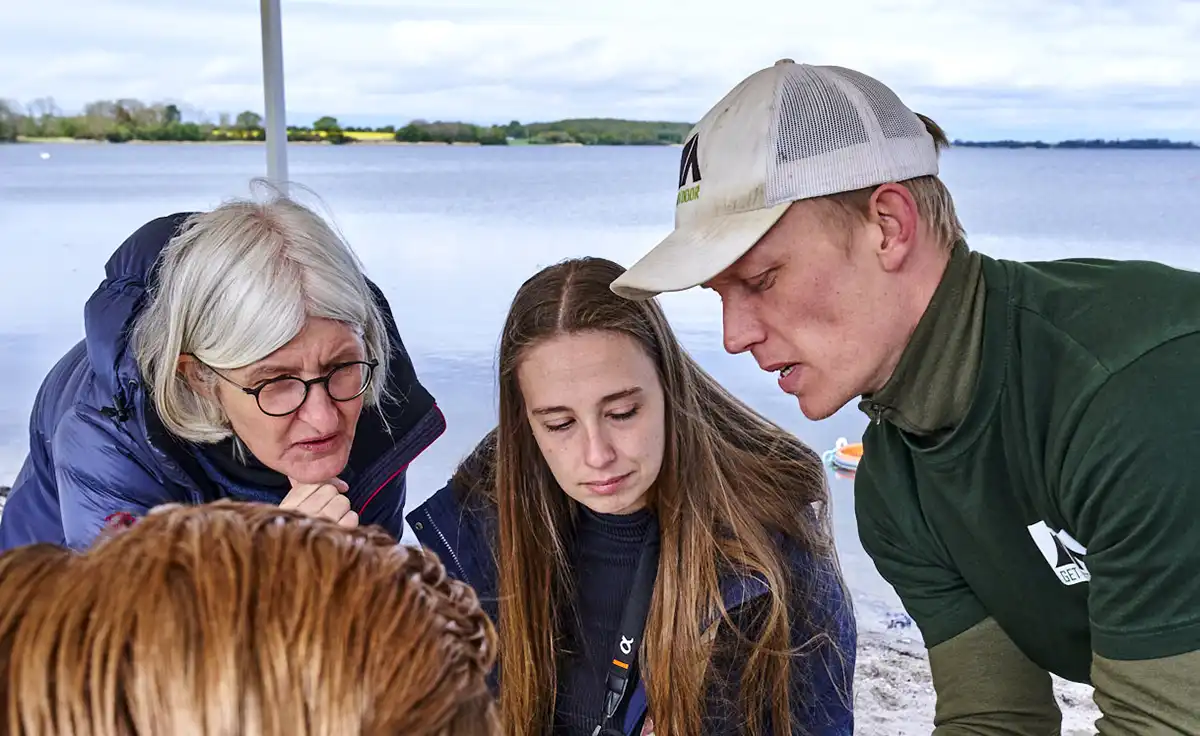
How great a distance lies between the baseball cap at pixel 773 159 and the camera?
137 centimetres

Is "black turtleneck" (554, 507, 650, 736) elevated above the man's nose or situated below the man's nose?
below

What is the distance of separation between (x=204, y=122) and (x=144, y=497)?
9.87ft

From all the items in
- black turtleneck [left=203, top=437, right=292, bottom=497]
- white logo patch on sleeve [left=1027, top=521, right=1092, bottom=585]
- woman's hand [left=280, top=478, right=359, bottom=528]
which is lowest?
black turtleneck [left=203, top=437, right=292, bottom=497]

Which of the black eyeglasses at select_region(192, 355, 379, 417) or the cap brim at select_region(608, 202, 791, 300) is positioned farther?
the black eyeglasses at select_region(192, 355, 379, 417)

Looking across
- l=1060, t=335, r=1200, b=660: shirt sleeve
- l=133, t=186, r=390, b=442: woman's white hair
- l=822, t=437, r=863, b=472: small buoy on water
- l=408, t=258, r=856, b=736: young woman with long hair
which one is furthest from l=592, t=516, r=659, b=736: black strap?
l=822, t=437, r=863, b=472: small buoy on water

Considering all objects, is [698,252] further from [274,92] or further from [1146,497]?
[274,92]

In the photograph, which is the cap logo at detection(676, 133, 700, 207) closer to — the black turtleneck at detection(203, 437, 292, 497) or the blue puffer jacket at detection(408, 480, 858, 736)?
the blue puffer jacket at detection(408, 480, 858, 736)

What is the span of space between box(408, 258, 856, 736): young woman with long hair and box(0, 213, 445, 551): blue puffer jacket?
0.14m

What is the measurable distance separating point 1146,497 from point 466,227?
43.9 ft

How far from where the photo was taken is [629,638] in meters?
1.95

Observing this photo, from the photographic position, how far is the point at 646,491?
2.03m

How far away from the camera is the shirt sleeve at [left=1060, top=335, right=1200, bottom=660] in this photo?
1.15 meters

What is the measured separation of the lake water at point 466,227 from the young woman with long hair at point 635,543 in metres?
0.39

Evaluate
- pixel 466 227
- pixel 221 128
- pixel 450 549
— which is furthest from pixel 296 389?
pixel 466 227
